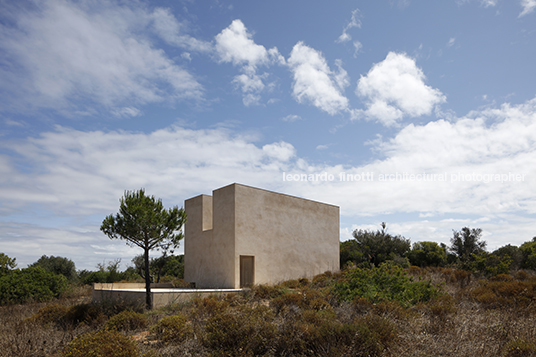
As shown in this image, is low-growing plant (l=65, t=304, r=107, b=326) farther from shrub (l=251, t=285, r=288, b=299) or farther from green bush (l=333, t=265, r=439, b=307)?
green bush (l=333, t=265, r=439, b=307)

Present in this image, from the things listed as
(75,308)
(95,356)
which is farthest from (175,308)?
(95,356)

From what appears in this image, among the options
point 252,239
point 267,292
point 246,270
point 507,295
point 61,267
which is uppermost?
point 252,239

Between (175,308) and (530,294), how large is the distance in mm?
10255

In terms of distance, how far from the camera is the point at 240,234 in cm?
1658

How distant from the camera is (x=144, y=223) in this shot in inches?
482

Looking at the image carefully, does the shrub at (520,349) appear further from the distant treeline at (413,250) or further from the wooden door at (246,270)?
the distant treeline at (413,250)

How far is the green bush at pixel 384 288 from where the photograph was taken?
8711 millimetres

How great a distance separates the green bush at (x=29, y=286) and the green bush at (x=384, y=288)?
14.9 m

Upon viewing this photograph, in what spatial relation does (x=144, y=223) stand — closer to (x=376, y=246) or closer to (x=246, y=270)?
(x=246, y=270)

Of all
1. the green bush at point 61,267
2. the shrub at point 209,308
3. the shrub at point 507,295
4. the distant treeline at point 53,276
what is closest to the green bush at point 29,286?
the distant treeline at point 53,276

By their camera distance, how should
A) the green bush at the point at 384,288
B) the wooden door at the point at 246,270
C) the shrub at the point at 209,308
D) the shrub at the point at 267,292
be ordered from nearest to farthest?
the green bush at the point at 384,288 → the shrub at the point at 209,308 → the shrub at the point at 267,292 → the wooden door at the point at 246,270

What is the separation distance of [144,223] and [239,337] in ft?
24.8

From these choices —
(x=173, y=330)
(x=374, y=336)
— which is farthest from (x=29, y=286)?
(x=374, y=336)

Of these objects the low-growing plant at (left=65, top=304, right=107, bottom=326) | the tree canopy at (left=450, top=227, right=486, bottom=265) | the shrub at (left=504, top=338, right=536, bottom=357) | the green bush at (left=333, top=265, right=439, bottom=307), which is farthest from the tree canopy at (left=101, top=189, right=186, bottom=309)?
the tree canopy at (left=450, top=227, right=486, bottom=265)
